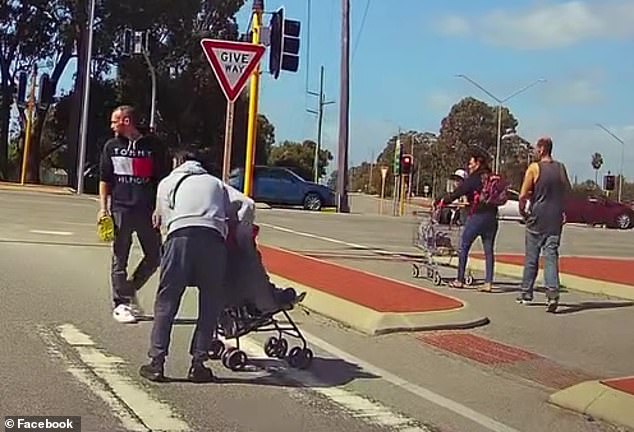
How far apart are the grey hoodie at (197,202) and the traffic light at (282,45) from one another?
8058 mm

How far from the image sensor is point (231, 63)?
1327 centimetres

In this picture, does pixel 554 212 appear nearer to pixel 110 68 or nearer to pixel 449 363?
pixel 449 363

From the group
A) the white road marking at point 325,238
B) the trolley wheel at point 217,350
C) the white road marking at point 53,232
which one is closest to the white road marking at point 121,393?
the trolley wheel at point 217,350

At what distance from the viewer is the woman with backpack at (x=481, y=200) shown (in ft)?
45.4

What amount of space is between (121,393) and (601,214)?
41925 millimetres

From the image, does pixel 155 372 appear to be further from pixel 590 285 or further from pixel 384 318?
pixel 590 285

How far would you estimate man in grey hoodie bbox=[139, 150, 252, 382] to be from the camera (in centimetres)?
787

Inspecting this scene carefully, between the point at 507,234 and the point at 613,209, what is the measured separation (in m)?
18.3

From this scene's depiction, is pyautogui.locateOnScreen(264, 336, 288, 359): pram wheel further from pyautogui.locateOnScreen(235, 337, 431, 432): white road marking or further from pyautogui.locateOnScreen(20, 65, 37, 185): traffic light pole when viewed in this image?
pyautogui.locateOnScreen(20, 65, 37, 185): traffic light pole

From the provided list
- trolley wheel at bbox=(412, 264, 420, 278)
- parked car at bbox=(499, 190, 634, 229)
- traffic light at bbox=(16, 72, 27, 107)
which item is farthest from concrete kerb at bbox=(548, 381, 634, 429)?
traffic light at bbox=(16, 72, 27, 107)

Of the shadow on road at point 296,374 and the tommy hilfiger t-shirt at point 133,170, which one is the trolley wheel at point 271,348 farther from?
the tommy hilfiger t-shirt at point 133,170

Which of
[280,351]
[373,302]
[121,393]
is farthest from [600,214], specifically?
[121,393]

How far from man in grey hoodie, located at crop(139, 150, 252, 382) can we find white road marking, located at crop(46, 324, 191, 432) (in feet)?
0.94

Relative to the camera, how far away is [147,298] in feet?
40.0
